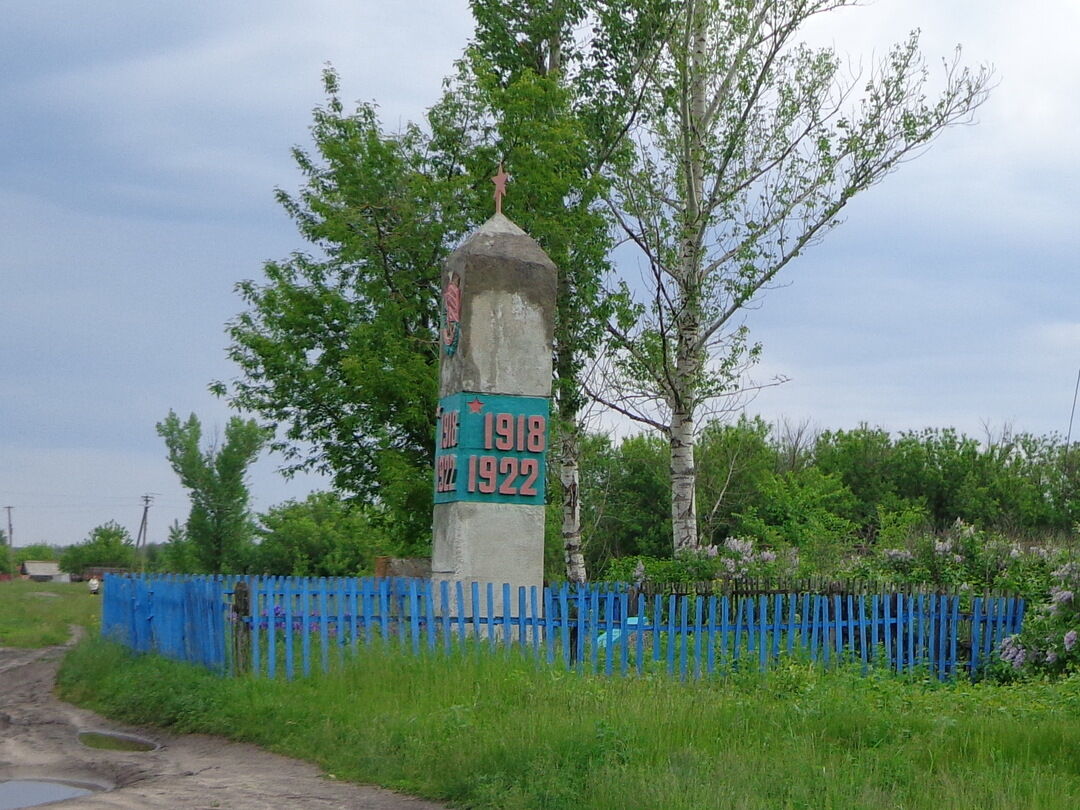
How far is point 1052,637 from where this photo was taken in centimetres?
1523

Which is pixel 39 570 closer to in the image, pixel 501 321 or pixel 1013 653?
pixel 501 321

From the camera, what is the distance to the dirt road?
8656 millimetres

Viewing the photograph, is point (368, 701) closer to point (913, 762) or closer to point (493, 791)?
point (493, 791)

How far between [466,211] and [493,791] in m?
16.5

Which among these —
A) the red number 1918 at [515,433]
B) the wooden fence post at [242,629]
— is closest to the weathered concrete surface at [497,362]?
the red number 1918 at [515,433]

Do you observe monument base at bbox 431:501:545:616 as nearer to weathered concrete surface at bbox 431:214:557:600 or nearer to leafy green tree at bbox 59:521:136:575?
weathered concrete surface at bbox 431:214:557:600

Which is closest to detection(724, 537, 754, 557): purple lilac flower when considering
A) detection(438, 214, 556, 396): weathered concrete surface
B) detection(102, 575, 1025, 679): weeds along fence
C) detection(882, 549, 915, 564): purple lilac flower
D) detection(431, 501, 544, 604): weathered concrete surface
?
detection(882, 549, 915, 564): purple lilac flower

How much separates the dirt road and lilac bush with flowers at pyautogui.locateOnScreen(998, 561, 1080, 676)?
927 centimetres

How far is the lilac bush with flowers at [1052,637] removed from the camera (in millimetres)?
14930

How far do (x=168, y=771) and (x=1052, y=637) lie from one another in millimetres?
10526

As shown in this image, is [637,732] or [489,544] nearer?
[637,732]

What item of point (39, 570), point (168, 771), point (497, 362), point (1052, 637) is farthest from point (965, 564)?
point (39, 570)

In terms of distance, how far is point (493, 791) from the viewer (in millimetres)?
8250

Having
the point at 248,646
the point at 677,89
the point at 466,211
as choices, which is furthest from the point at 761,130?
the point at 248,646
